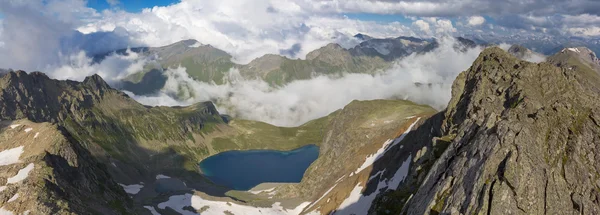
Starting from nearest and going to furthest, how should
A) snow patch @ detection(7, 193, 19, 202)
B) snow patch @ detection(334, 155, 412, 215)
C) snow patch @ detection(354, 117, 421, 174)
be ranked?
snow patch @ detection(7, 193, 19, 202) → snow patch @ detection(334, 155, 412, 215) → snow patch @ detection(354, 117, 421, 174)

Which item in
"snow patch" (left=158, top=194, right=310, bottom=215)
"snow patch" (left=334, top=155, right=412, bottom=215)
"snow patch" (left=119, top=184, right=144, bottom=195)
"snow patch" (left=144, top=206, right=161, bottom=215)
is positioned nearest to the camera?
"snow patch" (left=334, top=155, right=412, bottom=215)

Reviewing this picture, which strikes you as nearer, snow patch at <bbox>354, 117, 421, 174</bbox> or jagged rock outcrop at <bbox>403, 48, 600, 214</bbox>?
jagged rock outcrop at <bbox>403, 48, 600, 214</bbox>

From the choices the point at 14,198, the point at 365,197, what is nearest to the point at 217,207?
the point at 365,197

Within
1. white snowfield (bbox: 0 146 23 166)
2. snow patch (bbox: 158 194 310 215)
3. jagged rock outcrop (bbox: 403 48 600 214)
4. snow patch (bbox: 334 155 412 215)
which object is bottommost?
snow patch (bbox: 158 194 310 215)

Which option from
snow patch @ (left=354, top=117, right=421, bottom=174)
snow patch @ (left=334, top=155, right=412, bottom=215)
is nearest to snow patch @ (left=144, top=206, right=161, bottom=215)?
snow patch @ (left=334, top=155, right=412, bottom=215)

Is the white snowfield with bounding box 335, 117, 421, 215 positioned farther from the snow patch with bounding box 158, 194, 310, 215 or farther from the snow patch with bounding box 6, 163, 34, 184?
the snow patch with bounding box 6, 163, 34, 184

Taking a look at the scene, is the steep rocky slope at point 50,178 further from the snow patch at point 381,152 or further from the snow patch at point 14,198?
the snow patch at point 381,152
